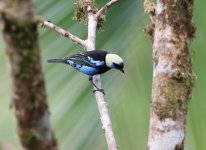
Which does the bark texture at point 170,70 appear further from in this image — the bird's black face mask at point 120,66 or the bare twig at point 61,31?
the bare twig at point 61,31

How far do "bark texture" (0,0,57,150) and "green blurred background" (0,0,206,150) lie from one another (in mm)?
827

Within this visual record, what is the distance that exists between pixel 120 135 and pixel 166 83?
40 centimetres

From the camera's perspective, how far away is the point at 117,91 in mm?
1674

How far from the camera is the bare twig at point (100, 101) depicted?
1.39 meters

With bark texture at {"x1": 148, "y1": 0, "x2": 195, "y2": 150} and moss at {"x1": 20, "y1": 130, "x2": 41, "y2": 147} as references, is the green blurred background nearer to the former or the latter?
bark texture at {"x1": 148, "y1": 0, "x2": 195, "y2": 150}

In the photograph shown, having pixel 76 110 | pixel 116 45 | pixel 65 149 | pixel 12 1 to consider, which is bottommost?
pixel 12 1

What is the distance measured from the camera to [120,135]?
1618mm

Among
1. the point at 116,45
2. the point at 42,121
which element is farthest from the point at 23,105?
the point at 116,45

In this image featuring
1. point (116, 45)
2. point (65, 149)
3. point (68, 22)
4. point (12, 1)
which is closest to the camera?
point (12, 1)

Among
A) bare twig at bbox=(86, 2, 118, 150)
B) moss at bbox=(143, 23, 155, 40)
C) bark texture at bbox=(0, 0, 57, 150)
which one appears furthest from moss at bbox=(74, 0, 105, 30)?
bark texture at bbox=(0, 0, 57, 150)

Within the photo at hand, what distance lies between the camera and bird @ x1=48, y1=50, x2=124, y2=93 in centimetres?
185

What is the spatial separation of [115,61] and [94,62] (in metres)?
0.28

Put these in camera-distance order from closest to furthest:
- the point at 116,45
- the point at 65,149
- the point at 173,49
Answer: the point at 173,49
the point at 65,149
the point at 116,45

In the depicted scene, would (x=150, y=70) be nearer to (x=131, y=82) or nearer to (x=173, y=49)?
(x=131, y=82)
